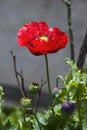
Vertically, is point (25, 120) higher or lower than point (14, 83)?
higher

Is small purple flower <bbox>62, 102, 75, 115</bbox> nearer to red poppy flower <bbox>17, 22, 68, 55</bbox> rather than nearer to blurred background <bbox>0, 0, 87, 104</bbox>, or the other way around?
red poppy flower <bbox>17, 22, 68, 55</bbox>

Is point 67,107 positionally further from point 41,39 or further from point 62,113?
point 41,39

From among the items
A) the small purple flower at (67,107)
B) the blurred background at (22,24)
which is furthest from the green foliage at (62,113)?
the blurred background at (22,24)

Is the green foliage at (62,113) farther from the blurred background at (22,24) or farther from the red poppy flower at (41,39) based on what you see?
the blurred background at (22,24)

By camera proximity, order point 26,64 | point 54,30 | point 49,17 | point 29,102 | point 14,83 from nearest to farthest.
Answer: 1. point 29,102
2. point 54,30
3. point 14,83
4. point 26,64
5. point 49,17

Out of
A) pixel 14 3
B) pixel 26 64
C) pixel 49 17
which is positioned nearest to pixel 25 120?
pixel 26 64

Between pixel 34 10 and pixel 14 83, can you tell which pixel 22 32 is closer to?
pixel 14 83
